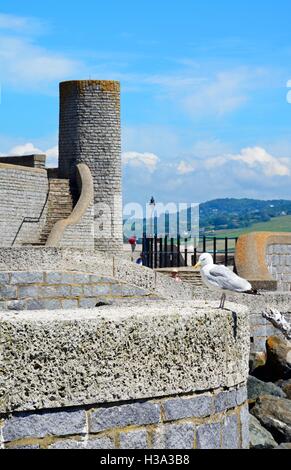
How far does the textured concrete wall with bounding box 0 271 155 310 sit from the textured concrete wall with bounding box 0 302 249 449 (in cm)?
475

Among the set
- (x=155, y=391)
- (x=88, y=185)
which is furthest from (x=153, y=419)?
(x=88, y=185)

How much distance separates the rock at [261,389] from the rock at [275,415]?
1223 mm

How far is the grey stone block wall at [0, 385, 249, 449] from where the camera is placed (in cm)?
552

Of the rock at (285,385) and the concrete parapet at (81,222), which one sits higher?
the concrete parapet at (81,222)

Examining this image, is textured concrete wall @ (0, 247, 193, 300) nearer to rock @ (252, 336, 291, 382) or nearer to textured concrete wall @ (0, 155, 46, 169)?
rock @ (252, 336, 291, 382)

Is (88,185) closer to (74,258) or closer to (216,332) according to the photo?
(74,258)

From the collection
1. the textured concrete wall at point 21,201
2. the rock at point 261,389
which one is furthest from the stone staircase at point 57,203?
the rock at point 261,389

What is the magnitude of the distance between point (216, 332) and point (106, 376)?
0.70 m

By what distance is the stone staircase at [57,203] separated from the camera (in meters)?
46.5

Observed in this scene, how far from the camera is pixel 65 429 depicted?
5.59m

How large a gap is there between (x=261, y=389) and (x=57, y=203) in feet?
111

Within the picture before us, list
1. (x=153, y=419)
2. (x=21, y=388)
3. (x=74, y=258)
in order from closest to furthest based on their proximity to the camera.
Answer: (x=21, y=388)
(x=153, y=419)
(x=74, y=258)

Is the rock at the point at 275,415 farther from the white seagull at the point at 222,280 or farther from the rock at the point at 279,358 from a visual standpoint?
the rock at the point at 279,358

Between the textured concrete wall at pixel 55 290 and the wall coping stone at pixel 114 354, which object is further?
the textured concrete wall at pixel 55 290
